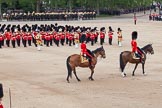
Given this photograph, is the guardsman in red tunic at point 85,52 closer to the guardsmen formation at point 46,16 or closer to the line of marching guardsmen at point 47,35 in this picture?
the line of marching guardsmen at point 47,35

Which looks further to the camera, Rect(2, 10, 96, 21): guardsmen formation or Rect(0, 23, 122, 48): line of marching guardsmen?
Rect(2, 10, 96, 21): guardsmen formation

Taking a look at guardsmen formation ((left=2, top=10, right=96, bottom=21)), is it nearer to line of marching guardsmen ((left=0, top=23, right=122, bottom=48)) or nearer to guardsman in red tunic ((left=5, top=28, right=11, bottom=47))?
line of marching guardsmen ((left=0, top=23, right=122, bottom=48))

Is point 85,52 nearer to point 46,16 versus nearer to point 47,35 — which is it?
point 47,35

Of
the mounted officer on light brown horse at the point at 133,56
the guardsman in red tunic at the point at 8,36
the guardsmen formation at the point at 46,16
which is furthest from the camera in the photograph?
the guardsmen formation at the point at 46,16

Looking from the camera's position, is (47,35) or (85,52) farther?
(47,35)

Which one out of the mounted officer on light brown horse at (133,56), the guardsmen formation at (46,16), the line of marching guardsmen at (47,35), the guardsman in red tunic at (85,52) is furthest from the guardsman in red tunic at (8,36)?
the guardsmen formation at (46,16)

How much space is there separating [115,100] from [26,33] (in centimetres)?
1970

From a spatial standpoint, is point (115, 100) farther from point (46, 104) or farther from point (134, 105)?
point (46, 104)

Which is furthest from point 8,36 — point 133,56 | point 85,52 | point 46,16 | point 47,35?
point 46,16

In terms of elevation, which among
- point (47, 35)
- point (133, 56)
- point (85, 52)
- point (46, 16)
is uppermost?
point (85, 52)

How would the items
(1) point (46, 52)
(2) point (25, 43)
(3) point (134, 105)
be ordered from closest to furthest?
1. (3) point (134, 105)
2. (1) point (46, 52)
3. (2) point (25, 43)

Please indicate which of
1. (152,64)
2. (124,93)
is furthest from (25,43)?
(124,93)

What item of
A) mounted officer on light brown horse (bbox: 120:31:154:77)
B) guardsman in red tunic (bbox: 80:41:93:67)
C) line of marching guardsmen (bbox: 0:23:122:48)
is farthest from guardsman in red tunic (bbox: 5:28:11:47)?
guardsman in red tunic (bbox: 80:41:93:67)

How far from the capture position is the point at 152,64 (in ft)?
85.5
